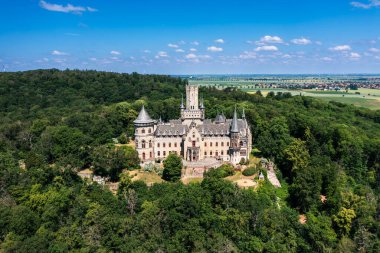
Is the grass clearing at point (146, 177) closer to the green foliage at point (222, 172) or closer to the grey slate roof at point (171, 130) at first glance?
the green foliage at point (222, 172)

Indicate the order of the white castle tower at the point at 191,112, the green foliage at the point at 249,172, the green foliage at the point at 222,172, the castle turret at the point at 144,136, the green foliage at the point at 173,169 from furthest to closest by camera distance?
the white castle tower at the point at 191,112 < the castle turret at the point at 144,136 < the green foliage at the point at 249,172 < the green foliage at the point at 173,169 < the green foliage at the point at 222,172

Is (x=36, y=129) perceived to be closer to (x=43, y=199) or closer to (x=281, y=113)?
(x=43, y=199)

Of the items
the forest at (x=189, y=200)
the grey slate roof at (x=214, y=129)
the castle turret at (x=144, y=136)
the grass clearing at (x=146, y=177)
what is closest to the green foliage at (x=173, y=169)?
the grass clearing at (x=146, y=177)

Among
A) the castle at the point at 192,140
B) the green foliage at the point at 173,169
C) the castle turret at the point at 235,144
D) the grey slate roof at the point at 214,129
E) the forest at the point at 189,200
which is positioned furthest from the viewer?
the grey slate roof at the point at 214,129

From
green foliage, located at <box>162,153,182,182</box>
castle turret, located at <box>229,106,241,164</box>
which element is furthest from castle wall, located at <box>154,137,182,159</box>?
castle turret, located at <box>229,106,241,164</box>

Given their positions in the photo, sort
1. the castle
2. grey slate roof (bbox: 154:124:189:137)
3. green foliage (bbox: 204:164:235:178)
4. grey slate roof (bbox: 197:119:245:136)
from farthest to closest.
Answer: grey slate roof (bbox: 154:124:189:137) → grey slate roof (bbox: 197:119:245:136) → the castle → green foliage (bbox: 204:164:235:178)

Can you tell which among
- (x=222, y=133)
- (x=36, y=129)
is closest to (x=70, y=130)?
(x=36, y=129)

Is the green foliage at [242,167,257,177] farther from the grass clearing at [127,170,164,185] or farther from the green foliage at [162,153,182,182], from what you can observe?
the grass clearing at [127,170,164,185]

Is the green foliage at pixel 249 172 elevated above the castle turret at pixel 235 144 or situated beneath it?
situated beneath

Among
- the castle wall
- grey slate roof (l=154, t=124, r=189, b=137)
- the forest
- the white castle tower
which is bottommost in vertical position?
the forest
